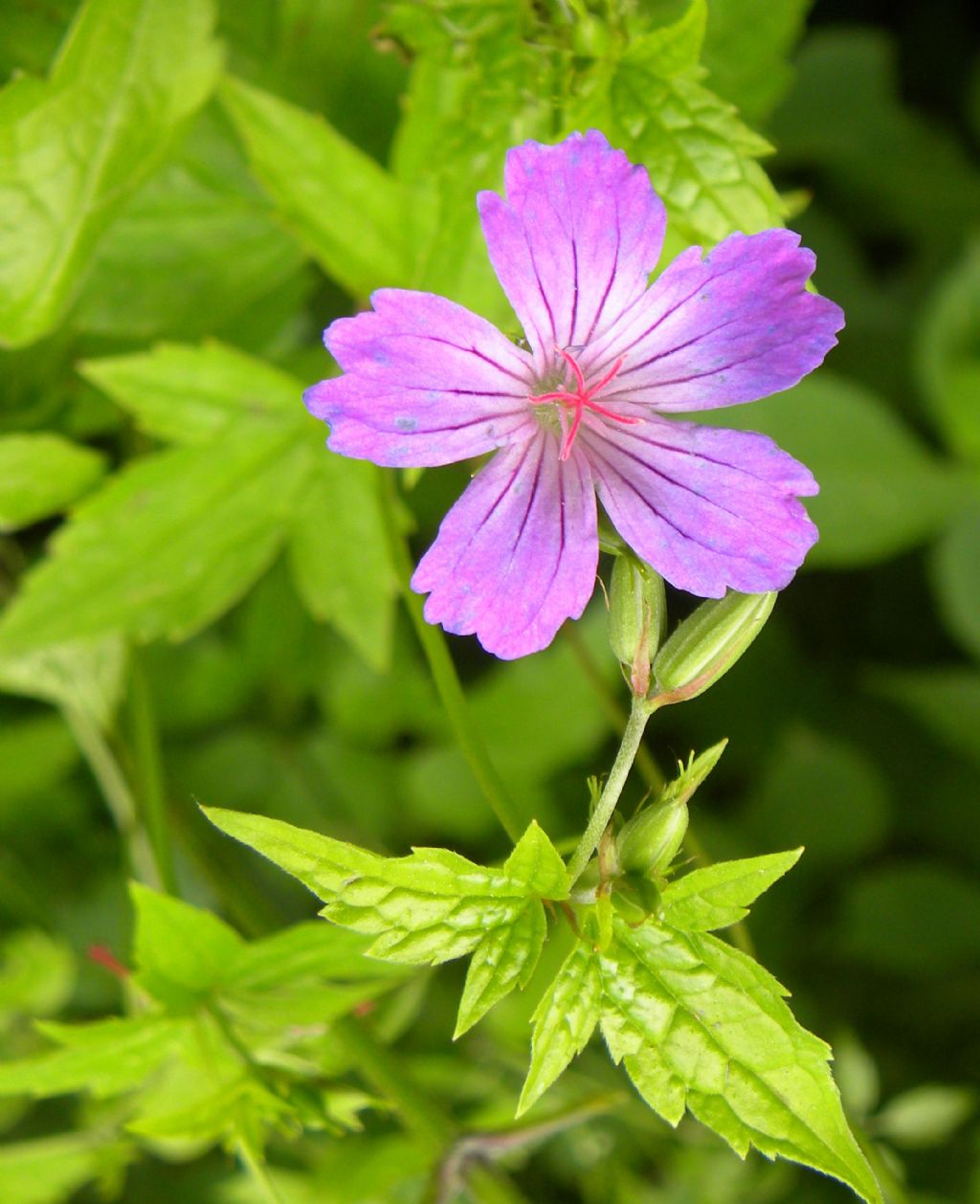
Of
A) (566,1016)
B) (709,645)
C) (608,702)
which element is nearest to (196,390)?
(608,702)

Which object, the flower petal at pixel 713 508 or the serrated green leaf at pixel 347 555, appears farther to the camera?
the serrated green leaf at pixel 347 555

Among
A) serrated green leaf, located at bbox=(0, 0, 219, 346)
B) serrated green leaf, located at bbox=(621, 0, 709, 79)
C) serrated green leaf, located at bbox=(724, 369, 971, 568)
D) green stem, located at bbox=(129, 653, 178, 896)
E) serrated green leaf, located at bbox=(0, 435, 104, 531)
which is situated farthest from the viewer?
serrated green leaf, located at bbox=(724, 369, 971, 568)

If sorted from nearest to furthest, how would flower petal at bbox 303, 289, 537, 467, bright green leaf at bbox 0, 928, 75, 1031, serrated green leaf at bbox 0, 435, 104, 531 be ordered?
flower petal at bbox 303, 289, 537, 467
serrated green leaf at bbox 0, 435, 104, 531
bright green leaf at bbox 0, 928, 75, 1031

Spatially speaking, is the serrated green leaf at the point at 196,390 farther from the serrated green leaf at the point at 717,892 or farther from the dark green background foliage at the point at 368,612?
the serrated green leaf at the point at 717,892

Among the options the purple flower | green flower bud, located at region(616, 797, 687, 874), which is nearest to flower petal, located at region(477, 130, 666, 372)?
the purple flower

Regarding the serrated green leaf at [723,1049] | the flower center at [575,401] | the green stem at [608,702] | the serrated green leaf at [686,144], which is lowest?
the green stem at [608,702]

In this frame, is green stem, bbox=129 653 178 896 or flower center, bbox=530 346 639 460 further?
green stem, bbox=129 653 178 896

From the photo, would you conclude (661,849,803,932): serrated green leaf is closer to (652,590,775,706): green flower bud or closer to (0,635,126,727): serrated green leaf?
(652,590,775,706): green flower bud

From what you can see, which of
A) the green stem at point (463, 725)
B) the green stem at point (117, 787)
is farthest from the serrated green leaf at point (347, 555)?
the green stem at point (117, 787)
